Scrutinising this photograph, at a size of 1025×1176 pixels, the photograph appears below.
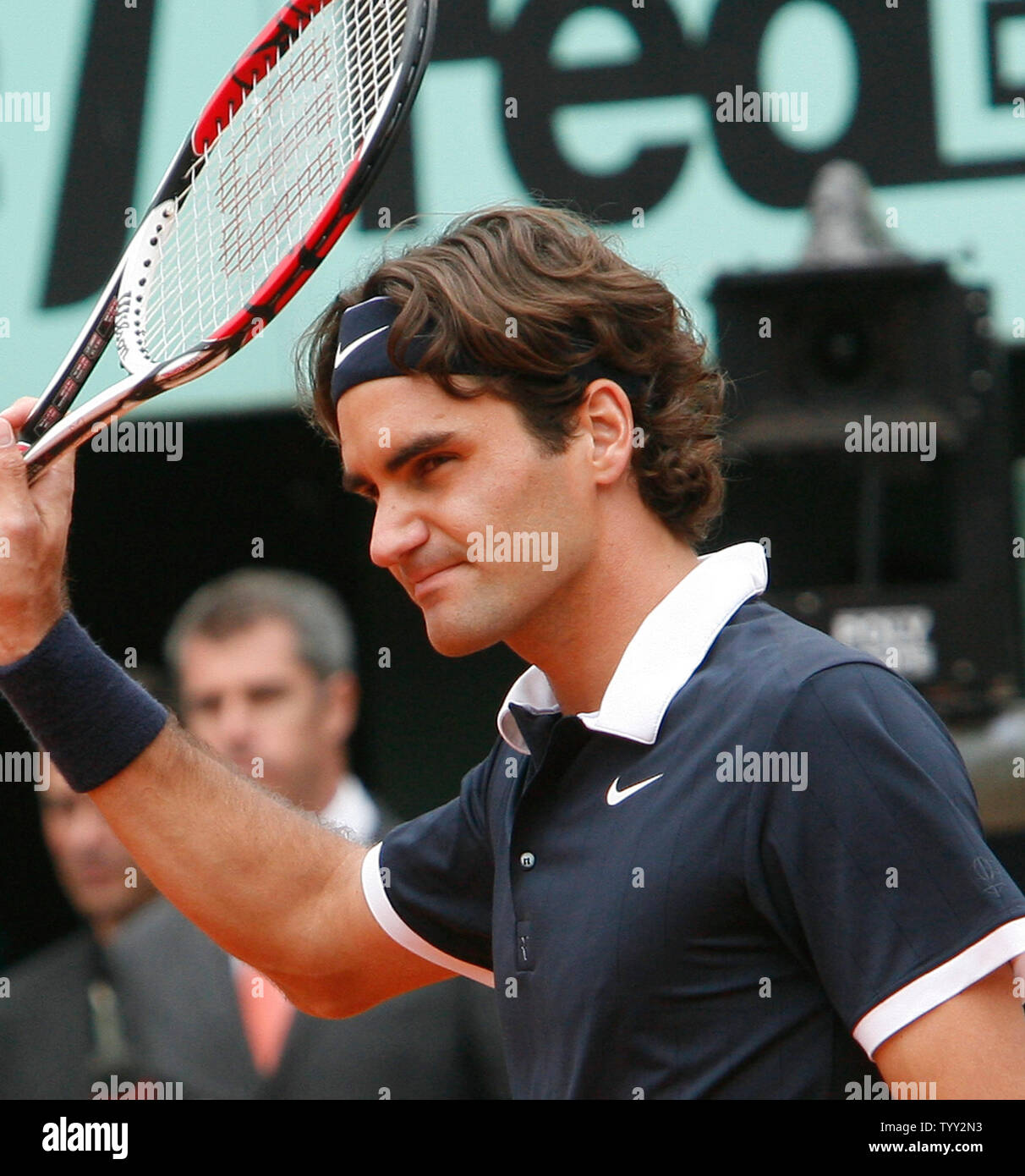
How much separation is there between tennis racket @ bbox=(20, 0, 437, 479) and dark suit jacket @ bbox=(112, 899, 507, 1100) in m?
1.52

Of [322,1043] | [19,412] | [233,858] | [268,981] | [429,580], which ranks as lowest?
[322,1043]

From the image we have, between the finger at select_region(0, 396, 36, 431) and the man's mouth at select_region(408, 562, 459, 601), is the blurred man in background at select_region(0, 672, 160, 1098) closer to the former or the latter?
the finger at select_region(0, 396, 36, 431)

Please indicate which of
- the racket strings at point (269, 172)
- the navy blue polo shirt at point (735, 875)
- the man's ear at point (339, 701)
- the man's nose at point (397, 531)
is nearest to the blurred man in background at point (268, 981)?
the man's ear at point (339, 701)

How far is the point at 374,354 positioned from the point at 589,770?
0.58 meters

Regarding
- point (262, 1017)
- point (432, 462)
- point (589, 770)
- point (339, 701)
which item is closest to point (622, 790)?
point (589, 770)

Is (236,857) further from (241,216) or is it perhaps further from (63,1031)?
(63,1031)

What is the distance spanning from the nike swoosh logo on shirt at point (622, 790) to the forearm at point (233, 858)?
0.52 metres

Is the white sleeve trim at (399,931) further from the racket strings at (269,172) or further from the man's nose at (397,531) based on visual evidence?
the racket strings at (269,172)

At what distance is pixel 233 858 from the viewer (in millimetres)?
2311

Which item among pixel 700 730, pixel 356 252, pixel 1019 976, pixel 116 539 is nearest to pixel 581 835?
pixel 700 730

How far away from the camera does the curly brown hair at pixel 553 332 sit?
2.17 m

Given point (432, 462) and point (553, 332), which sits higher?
point (553, 332)

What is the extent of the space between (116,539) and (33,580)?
4.45 metres
